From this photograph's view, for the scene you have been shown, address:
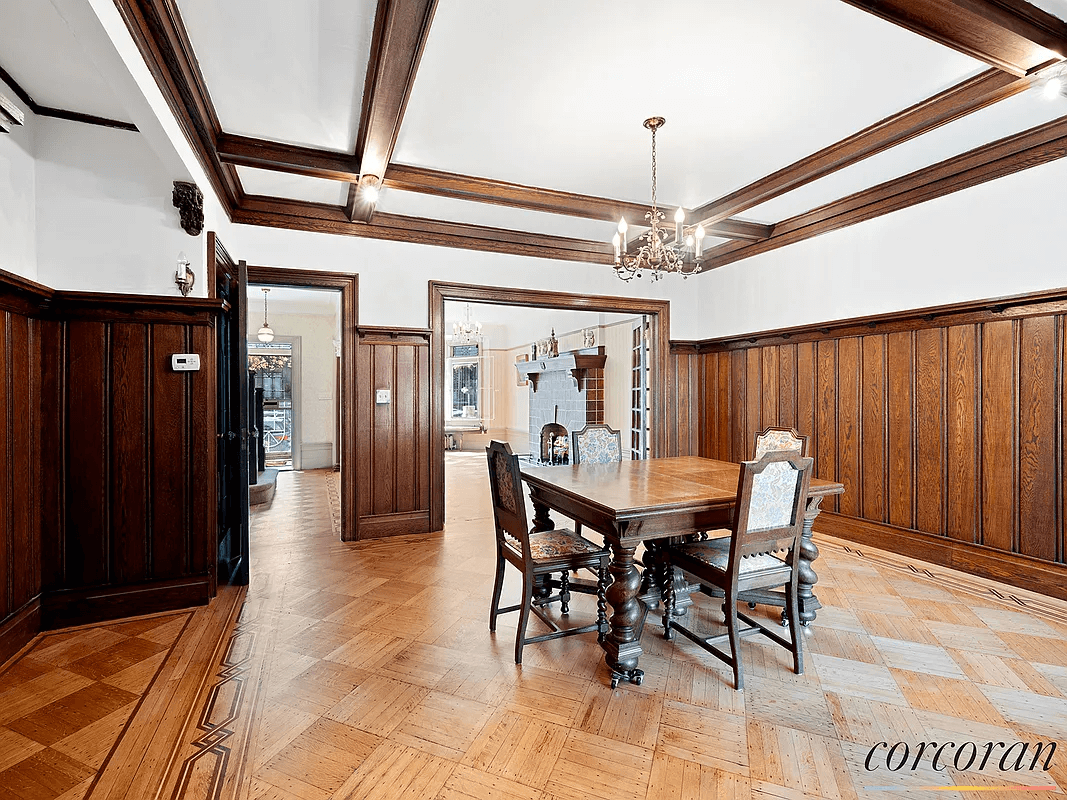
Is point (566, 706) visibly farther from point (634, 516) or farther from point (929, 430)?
point (929, 430)

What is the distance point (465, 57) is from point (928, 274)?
133 inches

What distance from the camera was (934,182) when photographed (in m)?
3.72

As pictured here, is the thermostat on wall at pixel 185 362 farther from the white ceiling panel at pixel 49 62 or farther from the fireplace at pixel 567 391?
the fireplace at pixel 567 391

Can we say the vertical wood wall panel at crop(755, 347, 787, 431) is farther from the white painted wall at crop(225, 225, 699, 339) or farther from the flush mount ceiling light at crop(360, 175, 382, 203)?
the flush mount ceiling light at crop(360, 175, 382, 203)

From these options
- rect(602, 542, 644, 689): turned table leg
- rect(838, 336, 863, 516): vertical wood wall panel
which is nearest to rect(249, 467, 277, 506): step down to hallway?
rect(602, 542, 644, 689): turned table leg

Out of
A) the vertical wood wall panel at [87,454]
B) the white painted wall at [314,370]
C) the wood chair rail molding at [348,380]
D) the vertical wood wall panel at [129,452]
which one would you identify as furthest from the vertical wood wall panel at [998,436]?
the white painted wall at [314,370]

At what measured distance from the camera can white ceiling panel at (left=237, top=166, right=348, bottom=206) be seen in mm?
3848

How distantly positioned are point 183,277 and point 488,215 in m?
2.45

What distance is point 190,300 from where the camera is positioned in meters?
2.98

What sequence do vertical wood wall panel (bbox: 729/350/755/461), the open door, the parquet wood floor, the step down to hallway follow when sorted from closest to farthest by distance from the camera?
the parquet wood floor → the open door → vertical wood wall panel (bbox: 729/350/755/461) → the step down to hallway

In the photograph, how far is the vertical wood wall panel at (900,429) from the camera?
3971 mm

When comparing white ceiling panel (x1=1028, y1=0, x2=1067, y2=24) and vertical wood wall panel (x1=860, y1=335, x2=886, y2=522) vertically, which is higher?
white ceiling panel (x1=1028, y1=0, x2=1067, y2=24)

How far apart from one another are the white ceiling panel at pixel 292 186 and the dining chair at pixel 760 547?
3.46m

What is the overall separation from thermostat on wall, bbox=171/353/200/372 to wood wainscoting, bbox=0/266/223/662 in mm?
36
